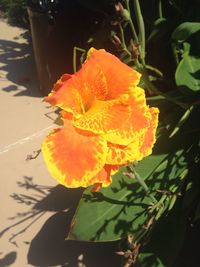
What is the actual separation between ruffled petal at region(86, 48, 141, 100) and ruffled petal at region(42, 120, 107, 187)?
100 mm

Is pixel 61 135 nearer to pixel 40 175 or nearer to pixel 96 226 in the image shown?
pixel 96 226

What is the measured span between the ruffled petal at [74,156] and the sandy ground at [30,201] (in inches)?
29.3

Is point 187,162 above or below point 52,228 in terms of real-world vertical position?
above

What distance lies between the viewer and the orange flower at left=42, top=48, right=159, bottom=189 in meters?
0.85

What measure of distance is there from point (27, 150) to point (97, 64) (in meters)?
1.14

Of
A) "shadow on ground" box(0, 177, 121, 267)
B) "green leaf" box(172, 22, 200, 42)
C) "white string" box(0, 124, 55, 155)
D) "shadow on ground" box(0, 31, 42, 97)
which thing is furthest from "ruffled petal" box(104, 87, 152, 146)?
"shadow on ground" box(0, 31, 42, 97)

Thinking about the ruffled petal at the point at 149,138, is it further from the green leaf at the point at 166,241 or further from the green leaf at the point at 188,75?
the green leaf at the point at 166,241

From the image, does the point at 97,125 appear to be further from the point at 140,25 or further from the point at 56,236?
the point at 56,236

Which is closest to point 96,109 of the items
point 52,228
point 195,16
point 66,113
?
point 66,113

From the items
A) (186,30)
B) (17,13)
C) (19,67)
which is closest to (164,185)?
(186,30)

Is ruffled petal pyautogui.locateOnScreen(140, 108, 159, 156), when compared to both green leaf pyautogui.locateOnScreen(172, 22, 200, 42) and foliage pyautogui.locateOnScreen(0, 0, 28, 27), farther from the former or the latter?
foliage pyautogui.locateOnScreen(0, 0, 28, 27)

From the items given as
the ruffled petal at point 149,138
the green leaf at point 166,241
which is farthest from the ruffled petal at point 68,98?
the green leaf at point 166,241

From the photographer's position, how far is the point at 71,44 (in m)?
2.29

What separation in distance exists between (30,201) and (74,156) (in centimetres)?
92
